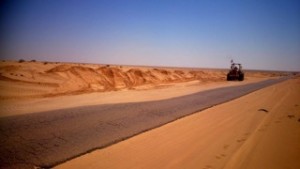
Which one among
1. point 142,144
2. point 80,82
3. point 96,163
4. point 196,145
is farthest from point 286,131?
point 80,82

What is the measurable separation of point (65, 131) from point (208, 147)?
365 cm

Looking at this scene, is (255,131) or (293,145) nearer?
(293,145)

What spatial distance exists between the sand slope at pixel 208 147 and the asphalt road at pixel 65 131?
1.39 ft

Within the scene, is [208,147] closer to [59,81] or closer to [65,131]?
[65,131]

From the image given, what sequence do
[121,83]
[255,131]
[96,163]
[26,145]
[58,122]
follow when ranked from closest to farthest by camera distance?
[96,163] < [26,145] < [58,122] < [255,131] < [121,83]

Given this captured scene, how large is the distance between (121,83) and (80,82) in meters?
5.54

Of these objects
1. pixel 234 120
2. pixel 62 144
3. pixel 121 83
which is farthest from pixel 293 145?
pixel 121 83

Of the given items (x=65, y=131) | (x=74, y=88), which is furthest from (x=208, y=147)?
(x=74, y=88)

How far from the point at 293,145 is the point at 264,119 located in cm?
330

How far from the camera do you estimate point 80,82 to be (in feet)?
73.9

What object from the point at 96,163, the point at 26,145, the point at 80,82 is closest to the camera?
the point at 96,163

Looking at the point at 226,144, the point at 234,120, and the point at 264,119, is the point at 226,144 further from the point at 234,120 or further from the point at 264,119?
the point at 264,119

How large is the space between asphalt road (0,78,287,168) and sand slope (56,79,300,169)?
1.39ft

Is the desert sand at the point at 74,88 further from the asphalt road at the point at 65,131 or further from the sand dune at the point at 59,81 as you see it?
the asphalt road at the point at 65,131
